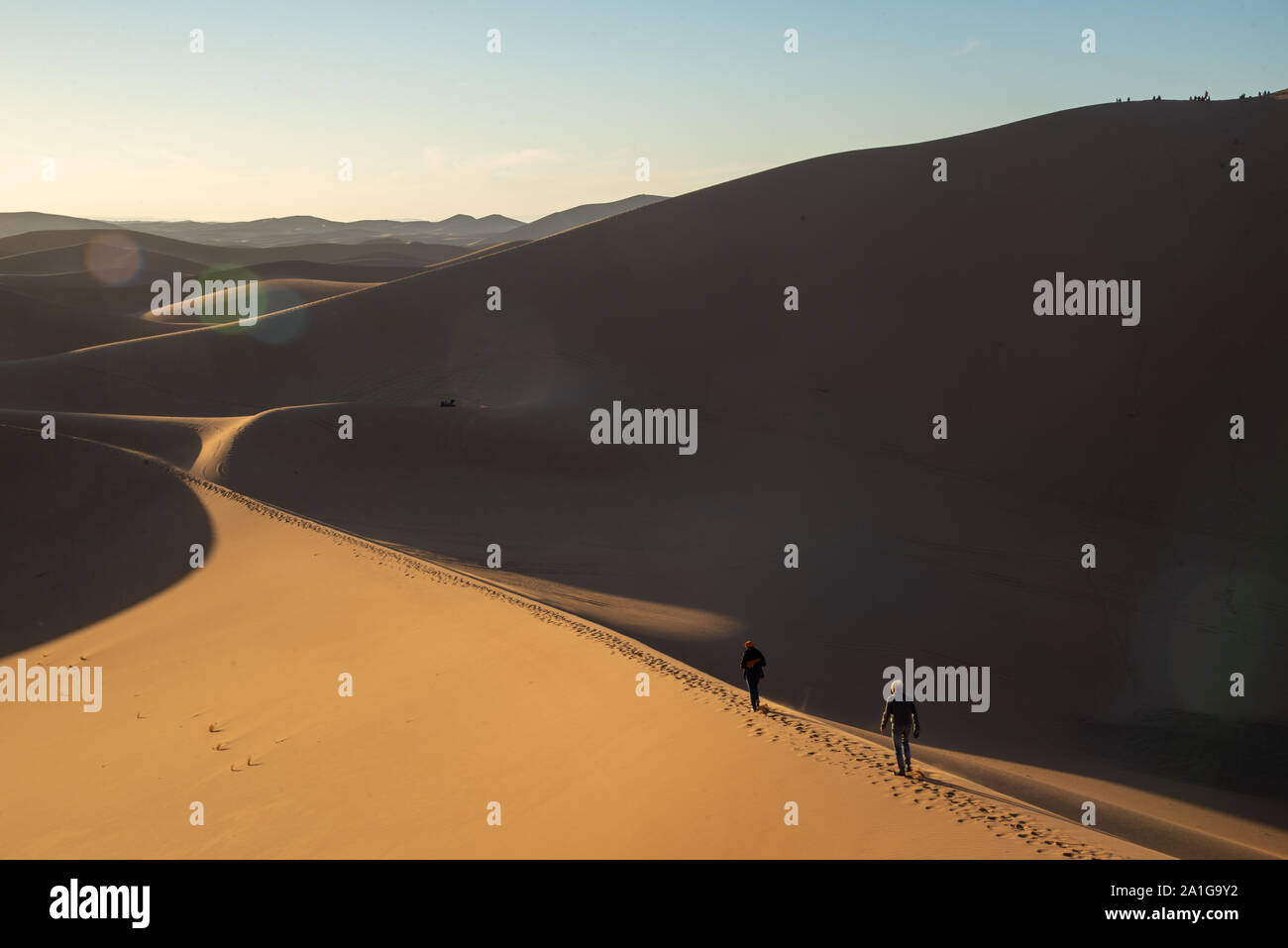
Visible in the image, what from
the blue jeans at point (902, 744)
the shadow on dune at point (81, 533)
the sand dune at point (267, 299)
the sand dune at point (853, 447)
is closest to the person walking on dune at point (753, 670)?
the sand dune at point (853, 447)

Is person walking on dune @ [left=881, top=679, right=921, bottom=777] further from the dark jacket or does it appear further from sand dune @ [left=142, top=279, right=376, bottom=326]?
sand dune @ [left=142, top=279, right=376, bottom=326]

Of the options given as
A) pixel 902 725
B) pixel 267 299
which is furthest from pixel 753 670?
pixel 267 299

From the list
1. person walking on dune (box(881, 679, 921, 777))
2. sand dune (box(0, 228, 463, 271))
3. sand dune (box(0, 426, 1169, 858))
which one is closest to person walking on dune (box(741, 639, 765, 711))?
sand dune (box(0, 426, 1169, 858))

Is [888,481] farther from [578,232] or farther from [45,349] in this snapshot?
[45,349]

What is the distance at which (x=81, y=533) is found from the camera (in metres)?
15.9

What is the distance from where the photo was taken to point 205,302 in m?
57.6

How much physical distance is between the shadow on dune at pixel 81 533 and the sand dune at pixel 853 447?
39.3 inches

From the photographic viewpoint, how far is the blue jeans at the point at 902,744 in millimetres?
7508

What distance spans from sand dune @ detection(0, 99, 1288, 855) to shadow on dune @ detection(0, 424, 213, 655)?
100 centimetres

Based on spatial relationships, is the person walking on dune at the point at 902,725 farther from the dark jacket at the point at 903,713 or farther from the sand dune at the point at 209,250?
the sand dune at the point at 209,250

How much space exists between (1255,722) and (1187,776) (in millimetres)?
2218

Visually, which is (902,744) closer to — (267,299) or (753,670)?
(753,670)

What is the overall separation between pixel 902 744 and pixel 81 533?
583 inches
